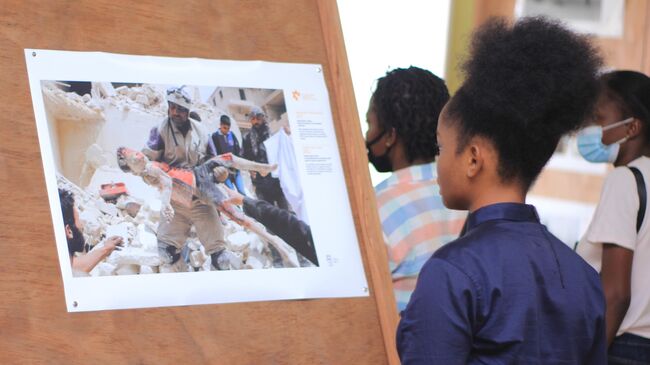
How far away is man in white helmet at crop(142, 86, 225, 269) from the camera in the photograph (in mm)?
1947

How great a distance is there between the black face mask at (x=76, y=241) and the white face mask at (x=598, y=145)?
5.22 ft

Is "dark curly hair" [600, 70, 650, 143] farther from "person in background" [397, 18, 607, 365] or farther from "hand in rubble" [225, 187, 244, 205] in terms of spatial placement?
"hand in rubble" [225, 187, 244, 205]

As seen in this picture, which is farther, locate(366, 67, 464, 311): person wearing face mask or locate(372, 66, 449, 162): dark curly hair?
locate(372, 66, 449, 162): dark curly hair

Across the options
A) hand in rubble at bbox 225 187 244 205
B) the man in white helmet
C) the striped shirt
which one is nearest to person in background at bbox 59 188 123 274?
the man in white helmet

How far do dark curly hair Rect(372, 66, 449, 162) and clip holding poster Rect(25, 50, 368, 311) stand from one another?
2.06ft

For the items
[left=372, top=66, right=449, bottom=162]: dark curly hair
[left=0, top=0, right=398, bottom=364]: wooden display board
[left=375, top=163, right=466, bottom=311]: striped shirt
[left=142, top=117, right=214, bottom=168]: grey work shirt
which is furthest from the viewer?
[left=372, top=66, right=449, bottom=162]: dark curly hair

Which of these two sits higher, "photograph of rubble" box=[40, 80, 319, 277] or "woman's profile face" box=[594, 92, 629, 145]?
"photograph of rubble" box=[40, 80, 319, 277]

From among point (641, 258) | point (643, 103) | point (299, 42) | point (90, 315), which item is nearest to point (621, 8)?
point (643, 103)

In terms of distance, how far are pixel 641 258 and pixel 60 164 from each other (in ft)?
5.02

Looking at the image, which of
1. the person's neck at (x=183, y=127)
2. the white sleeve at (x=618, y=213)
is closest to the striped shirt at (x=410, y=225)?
the white sleeve at (x=618, y=213)

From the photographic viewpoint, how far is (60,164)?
1.89 m

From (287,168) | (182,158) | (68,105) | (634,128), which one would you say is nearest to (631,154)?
(634,128)

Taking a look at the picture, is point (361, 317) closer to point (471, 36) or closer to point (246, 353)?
point (246, 353)

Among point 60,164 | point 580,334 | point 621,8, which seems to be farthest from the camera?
point 621,8
